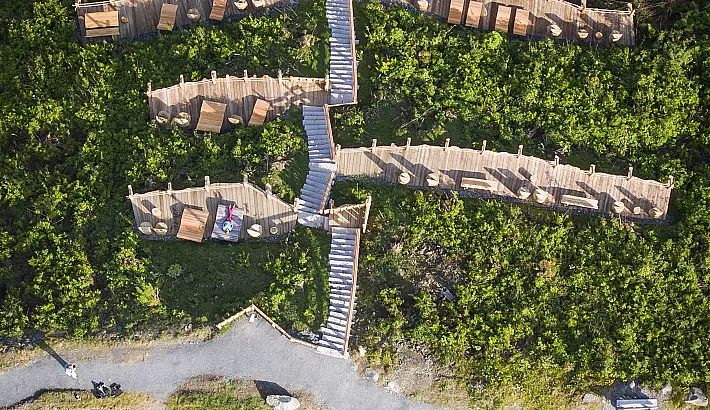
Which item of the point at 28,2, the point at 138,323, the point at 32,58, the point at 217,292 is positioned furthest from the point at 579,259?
the point at 28,2

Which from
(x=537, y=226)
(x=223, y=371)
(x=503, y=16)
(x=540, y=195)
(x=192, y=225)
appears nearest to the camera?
(x=223, y=371)

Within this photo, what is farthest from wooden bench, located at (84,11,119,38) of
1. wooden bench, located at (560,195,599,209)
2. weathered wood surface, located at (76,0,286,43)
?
wooden bench, located at (560,195,599,209)

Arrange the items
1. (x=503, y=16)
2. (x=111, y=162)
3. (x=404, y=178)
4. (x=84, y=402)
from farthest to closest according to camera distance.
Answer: (x=503, y=16) → (x=111, y=162) → (x=404, y=178) → (x=84, y=402)

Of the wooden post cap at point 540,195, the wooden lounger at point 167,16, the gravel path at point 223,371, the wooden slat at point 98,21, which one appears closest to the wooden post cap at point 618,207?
the wooden post cap at point 540,195

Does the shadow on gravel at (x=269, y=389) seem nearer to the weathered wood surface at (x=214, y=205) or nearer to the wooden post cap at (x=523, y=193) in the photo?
the weathered wood surface at (x=214, y=205)

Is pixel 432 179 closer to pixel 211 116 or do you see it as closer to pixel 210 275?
pixel 210 275

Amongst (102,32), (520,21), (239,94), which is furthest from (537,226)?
(102,32)

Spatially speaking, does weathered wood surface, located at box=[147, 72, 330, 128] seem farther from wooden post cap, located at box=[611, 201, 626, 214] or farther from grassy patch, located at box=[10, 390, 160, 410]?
wooden post cap, located at box=[611, 201, 626, 214]
